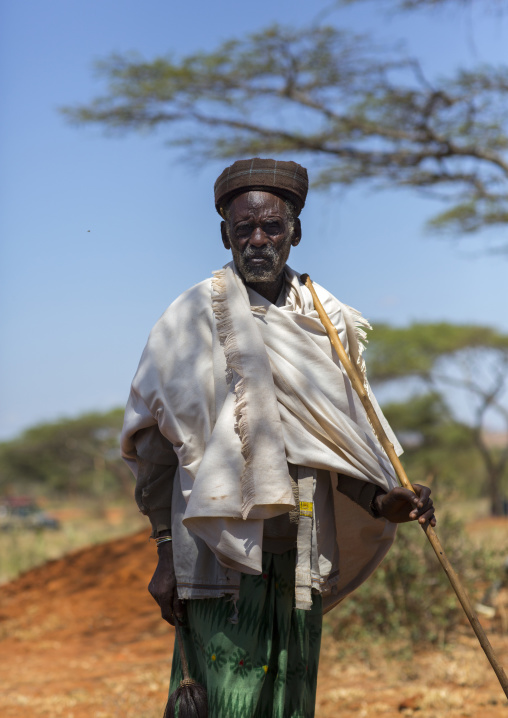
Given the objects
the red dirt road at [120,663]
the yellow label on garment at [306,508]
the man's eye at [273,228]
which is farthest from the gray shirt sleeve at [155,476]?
the red dirt road at [120,663]

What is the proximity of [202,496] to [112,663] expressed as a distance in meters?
4.31

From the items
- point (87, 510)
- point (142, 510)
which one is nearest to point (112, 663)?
point (142, 510)

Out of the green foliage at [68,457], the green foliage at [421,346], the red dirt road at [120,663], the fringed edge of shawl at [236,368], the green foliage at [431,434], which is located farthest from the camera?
the green foliage at [68,457]

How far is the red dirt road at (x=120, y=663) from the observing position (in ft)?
14.3

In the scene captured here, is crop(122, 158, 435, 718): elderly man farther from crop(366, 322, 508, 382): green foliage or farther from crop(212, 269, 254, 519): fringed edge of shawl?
crop(366, 322, 508, 382): green foliage

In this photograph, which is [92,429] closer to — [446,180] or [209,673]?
[446,180]

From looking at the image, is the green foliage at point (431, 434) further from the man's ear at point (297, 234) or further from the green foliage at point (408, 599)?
the man's ear at point (297, 234)

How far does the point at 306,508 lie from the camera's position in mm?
2324

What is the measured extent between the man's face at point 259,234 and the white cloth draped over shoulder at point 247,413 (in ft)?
0.22

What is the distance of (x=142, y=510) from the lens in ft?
8.08

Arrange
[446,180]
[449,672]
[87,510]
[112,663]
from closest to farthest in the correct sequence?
1. [449,672]
2. [112,663]
3. [446,180]
4. [87,510]

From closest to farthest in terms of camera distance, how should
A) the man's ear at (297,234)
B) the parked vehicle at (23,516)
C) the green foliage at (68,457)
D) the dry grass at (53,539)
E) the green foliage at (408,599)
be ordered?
the man's ear at (297,234)
the green foliage at (408,599)
the dry grass at (53,539)
the parked vehicle at (23,516)
the green foliage at (68,457)

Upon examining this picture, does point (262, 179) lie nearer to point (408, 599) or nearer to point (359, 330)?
point (359, 330)

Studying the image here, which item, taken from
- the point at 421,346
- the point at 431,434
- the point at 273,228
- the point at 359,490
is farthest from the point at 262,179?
the point at 431,434
